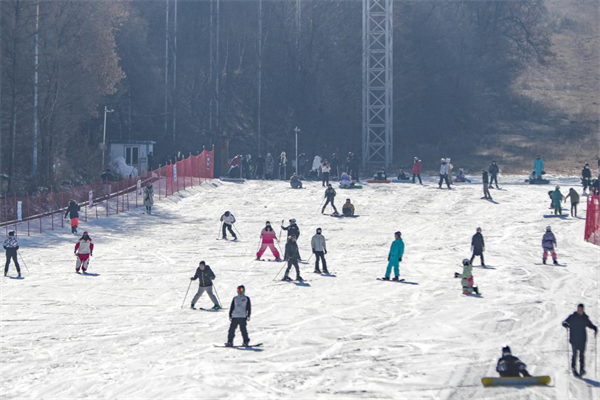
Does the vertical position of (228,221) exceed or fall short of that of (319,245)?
it exceeds it

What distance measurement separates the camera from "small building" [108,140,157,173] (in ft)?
188

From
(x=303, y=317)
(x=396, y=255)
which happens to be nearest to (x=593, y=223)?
(x=396, y=255)

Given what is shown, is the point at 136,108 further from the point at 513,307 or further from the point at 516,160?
the point at 513,307

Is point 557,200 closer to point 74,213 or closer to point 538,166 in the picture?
point 538,166

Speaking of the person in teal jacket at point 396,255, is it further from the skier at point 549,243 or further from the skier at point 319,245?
the skier at point 549,243

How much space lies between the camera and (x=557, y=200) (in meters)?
36.6

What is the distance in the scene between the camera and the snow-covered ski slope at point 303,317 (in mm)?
15102

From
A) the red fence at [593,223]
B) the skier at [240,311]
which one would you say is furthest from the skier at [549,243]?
the skier at [240,311]

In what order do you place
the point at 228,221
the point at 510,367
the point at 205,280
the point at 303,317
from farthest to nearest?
the point at 228,221 < the point at 205,280 < the point at 303,317 < the point at 510,367

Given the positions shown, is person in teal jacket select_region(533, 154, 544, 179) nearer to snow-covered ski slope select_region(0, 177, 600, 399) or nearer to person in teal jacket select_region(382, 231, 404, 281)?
snow-covered ski slope select_region(0, 177, 600, 399)

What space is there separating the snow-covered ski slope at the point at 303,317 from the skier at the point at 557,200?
1.10 meters

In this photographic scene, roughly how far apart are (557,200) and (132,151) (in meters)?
30.4

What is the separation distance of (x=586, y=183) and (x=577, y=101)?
36.5 metres

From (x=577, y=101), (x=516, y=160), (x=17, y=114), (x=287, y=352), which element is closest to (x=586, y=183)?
(x=516, y=160)
